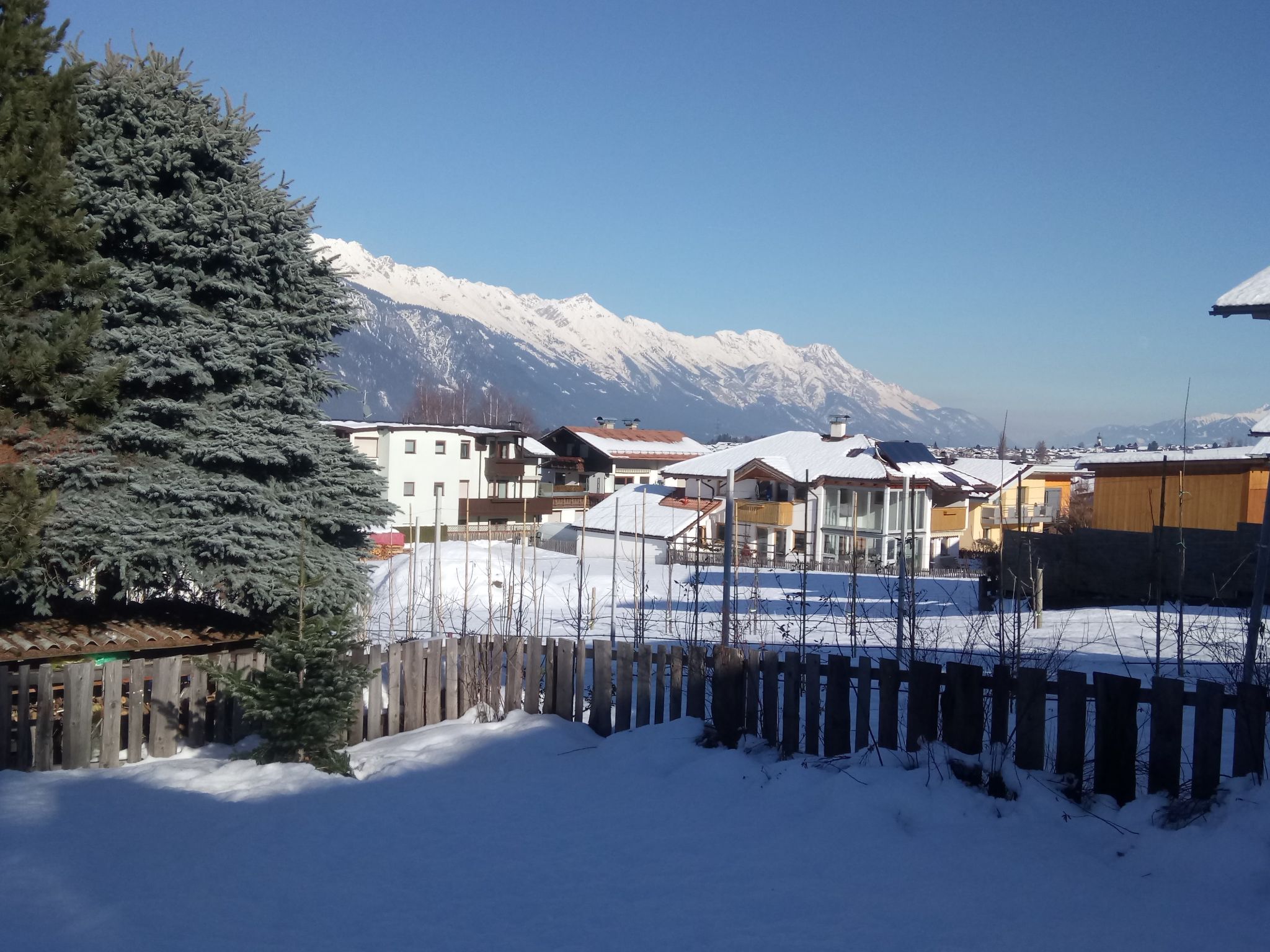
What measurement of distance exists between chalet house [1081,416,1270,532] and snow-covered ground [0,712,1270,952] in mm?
18704

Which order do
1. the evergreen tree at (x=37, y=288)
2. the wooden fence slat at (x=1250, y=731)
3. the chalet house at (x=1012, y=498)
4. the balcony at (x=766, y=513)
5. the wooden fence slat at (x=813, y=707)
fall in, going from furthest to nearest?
1. the chalet house at (x=1012, y=498)
2. the balcony at (x=766, y=513)
3. the evergreen tree at (x=37, y=288)
4. the wooden fence slat at (x=813, y=707)
5. the wooden fence slat at (x=1250, y=731)

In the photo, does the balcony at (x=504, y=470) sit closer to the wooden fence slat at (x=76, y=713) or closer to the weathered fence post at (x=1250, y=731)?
the wooden fence slat at (x=76, y=713)

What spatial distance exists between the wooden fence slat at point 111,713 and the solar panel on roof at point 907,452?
101 feet

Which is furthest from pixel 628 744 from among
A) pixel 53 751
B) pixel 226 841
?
pixel 53 751

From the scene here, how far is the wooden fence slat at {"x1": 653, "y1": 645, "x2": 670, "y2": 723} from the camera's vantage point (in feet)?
27.0

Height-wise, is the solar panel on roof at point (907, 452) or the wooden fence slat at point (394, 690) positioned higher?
the solar panel on roof at point (907, 452)

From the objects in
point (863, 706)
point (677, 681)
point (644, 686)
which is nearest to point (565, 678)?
point (644, 686)

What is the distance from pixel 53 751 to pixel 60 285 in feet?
14.7

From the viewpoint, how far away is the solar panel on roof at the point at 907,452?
37.1 meters

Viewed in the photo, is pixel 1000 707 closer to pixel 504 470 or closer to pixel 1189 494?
pixel 1189 494

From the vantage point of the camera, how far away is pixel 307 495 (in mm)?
10586

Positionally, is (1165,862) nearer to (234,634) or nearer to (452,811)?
(452,811)

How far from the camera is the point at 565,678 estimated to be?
346 inches

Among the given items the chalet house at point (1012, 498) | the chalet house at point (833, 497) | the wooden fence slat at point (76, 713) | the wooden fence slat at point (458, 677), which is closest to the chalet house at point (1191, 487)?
the chalet house at point (833, 497)
